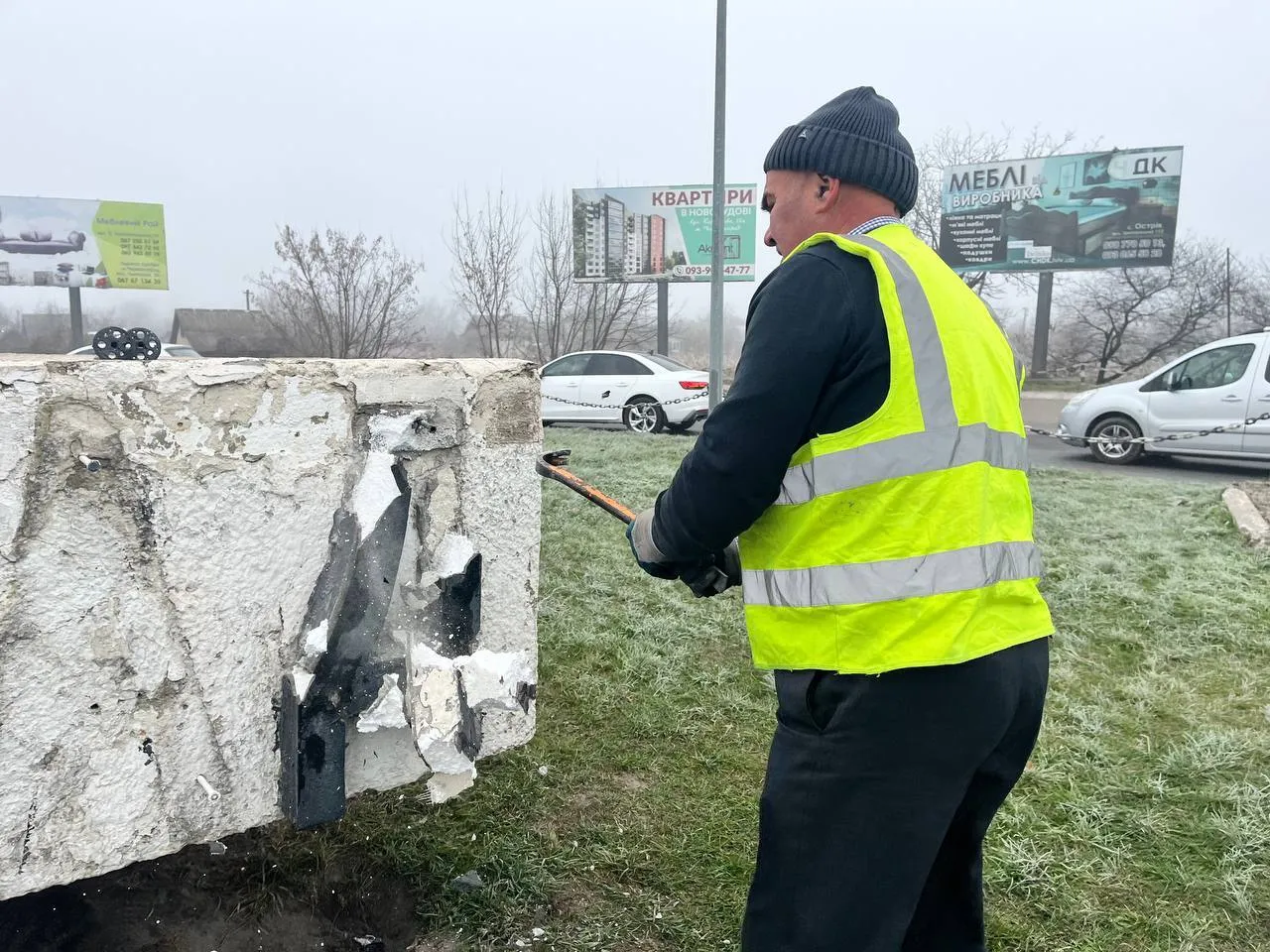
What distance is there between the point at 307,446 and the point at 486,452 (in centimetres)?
37

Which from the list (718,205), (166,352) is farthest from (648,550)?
(166,352)

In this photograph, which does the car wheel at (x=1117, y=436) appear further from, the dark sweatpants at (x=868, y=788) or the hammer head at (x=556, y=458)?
the dark sweatpants at (x=868, y=788)

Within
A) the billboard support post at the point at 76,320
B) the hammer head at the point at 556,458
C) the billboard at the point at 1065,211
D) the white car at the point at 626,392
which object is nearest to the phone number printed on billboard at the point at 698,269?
the billboard at the point at 1065,211

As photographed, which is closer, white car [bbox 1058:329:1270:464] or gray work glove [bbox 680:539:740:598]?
gray work glove [bbox 680:539:740:598]

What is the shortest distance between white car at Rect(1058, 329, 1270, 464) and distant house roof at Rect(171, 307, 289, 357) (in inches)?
798

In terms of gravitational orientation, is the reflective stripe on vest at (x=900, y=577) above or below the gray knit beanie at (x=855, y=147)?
below

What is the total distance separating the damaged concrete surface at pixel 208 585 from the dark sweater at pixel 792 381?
584mm

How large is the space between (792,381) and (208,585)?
41.7 inches

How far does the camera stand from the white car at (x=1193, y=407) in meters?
9.38

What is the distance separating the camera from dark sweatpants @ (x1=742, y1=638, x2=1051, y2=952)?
1.44 meters

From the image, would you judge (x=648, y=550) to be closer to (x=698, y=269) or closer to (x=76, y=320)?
(x=698, y=269)

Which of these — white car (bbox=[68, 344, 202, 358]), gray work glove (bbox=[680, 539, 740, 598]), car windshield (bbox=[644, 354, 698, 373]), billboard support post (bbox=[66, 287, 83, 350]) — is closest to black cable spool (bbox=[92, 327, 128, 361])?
white car (bbox=[68, 344, 202, 358])

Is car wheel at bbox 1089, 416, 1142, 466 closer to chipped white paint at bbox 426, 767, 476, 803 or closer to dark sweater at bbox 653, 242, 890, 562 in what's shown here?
dark sweater at bbox 653, 242, 890, 562

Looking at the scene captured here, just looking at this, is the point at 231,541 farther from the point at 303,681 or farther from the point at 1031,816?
the point at 1031,816
